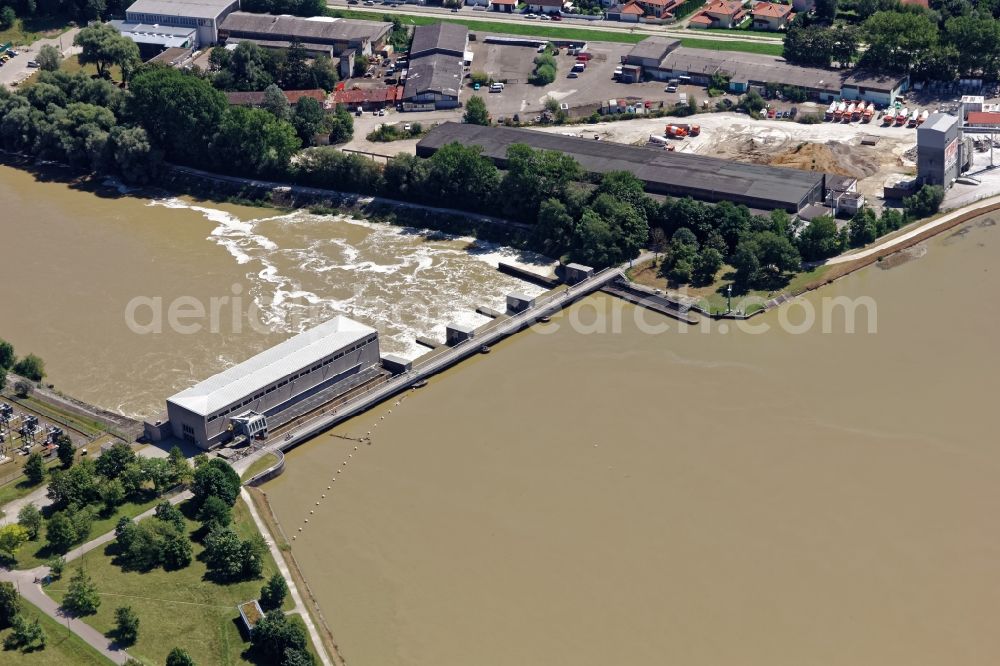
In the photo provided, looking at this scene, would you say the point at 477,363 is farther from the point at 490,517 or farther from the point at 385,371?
the point at 490,517

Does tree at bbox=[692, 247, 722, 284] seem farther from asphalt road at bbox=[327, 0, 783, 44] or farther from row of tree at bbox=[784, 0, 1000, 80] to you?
asphalt road at bbox=[327, 0, 783, 44]

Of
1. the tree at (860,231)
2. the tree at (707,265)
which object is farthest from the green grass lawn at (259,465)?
the tree at (860,231)

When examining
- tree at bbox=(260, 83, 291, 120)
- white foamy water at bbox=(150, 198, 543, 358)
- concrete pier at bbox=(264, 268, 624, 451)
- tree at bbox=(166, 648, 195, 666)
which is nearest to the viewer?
tree at bbox=(166, 648, 195, 666)

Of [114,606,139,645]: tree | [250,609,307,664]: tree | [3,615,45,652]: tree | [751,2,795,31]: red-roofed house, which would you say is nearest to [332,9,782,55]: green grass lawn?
[751,2,795,31]: red-roofed house

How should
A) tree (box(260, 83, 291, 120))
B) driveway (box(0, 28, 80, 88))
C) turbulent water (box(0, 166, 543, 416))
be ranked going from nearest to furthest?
turbulent water (box(0, 166, 543, 416)) → tree (box(260, 83, 291, 120)) → driveway (box(0, 28, 80, 88))

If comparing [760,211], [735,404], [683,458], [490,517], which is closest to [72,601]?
[490,517]

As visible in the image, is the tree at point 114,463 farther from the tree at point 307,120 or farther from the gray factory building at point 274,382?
the tree at point 307,120
